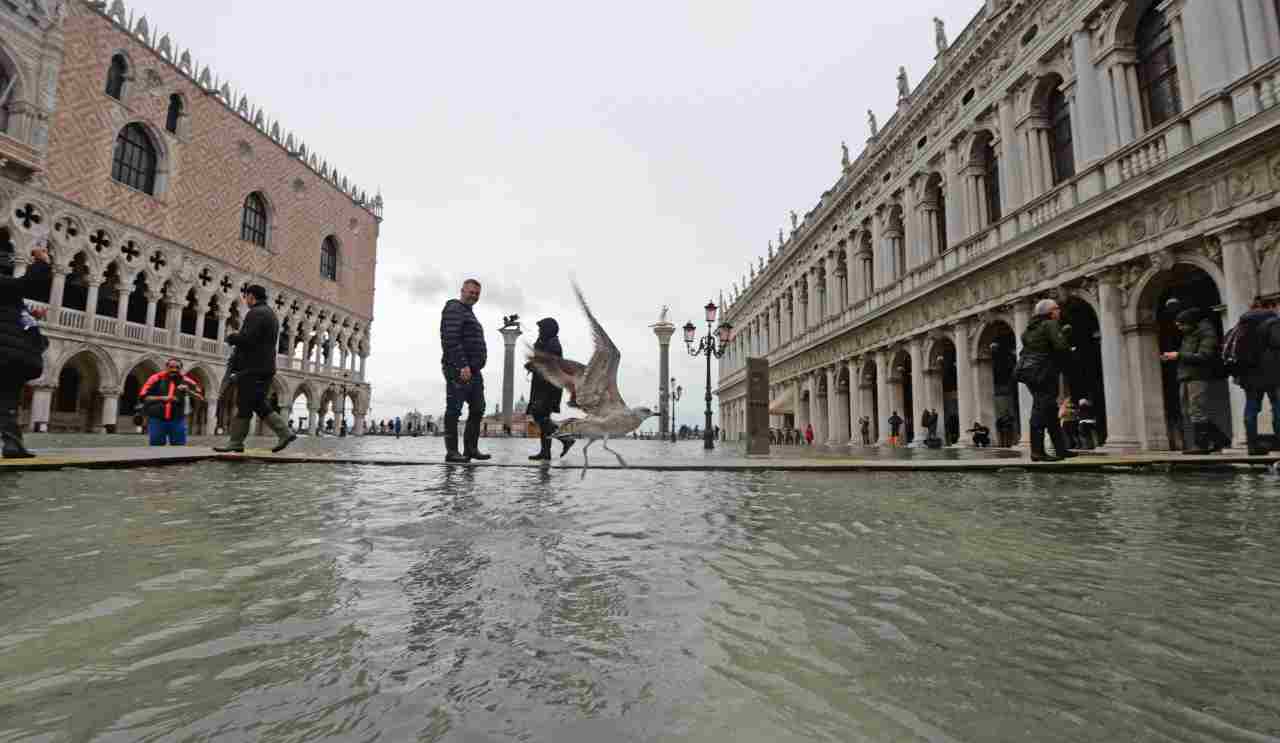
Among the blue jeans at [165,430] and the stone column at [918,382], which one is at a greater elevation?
the stone column at [918,382]

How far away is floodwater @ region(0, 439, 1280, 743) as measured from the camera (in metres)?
0.84

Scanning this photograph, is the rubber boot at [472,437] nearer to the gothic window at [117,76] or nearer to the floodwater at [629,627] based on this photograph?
the floodwater at [629,627]

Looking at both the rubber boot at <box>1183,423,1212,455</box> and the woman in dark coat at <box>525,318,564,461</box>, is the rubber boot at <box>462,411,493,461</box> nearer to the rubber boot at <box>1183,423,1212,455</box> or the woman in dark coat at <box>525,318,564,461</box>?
the woman in dark coat at <box>525,318,564,461</box>

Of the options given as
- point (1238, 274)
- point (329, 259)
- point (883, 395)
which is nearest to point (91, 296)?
point (329, 259)

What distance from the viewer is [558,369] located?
6488mm

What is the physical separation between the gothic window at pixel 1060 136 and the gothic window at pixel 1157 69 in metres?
2.11

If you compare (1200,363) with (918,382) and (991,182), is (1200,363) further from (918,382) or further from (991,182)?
(991,182)

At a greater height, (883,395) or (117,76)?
(117,76)

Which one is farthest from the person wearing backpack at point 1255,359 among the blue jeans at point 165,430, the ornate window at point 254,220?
the ornate window at point 254,220

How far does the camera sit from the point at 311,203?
1638 inches

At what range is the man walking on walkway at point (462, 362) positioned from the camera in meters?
6.77

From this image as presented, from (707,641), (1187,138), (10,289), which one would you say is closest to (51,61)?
(10,289)

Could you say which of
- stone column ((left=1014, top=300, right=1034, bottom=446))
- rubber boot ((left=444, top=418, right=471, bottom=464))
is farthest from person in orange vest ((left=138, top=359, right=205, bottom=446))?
stone column ((left=1014, top=300, right=1034, bottom=446))

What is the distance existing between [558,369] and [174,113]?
3767 cm
